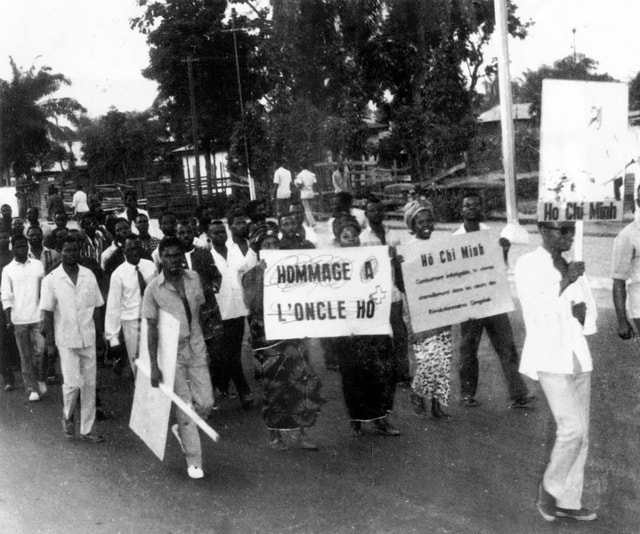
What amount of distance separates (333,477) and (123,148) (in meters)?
42.1

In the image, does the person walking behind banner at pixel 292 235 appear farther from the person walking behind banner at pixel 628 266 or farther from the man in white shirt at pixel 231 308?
the person walking behind banner at pixel 628 266

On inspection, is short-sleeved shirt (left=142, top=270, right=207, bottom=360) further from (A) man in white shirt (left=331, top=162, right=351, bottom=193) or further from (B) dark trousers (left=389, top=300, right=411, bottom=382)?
(A) man in white shirt (left=331, top=162, right=351, bottom=193)

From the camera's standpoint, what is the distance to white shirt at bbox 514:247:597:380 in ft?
14.9

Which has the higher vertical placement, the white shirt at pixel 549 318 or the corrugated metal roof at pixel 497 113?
the corrugated metal roof at pixel 497 113

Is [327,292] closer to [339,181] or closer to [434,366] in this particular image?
[434,366]

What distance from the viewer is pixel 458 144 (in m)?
23.1

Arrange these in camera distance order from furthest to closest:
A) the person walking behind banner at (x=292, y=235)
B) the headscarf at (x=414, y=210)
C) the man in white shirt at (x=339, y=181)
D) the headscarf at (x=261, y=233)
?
the man in white shirt at (x=339, y=181)
the headscarf at (x=414, y=210)
the person walking behind banner at (x=292, y=235)
the headscarf at (x=261, y=233)

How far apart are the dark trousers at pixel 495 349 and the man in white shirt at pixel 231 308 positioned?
1.85m

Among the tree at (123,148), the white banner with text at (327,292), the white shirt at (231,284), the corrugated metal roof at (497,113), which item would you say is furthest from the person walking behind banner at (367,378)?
the tree at (123,148)

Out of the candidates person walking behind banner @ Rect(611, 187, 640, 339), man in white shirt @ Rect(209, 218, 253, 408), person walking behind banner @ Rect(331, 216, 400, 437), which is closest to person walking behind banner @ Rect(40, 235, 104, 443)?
man in white shirt @ Rect(209, 218, 253, 408)

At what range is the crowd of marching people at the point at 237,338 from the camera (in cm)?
560

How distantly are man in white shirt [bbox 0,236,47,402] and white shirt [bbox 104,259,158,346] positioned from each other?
1.20 meters

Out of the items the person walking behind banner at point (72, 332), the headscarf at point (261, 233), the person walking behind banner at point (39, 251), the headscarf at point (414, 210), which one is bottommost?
the person walking behind banner at point (72, 332)

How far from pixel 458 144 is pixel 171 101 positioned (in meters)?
20.2
